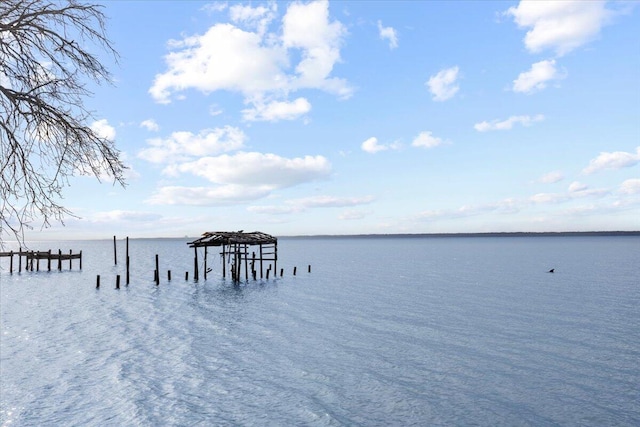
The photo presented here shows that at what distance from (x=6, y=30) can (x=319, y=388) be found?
12577mm

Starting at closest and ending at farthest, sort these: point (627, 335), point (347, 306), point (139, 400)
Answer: point (139, 400) < point (627, 335) < point (347, 306)

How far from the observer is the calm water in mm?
12492

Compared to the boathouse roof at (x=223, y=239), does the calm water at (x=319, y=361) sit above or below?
below

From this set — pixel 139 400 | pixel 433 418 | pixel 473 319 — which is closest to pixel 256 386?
pixel 139 400

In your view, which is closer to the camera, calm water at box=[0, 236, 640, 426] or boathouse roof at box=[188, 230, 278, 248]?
calm water at box=[0, 236, 640, 426]

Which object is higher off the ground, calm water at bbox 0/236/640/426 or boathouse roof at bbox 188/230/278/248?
boathouse roof at bbox 188/230/278/248

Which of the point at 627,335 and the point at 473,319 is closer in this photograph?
the point at 627,335

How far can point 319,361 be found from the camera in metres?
→ 17.1

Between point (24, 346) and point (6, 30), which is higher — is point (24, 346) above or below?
below

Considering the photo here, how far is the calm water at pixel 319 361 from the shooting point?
1249 cm

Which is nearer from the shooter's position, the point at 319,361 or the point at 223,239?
the point at 319,361

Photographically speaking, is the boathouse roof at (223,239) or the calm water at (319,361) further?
the boathouse roof at (223,239)

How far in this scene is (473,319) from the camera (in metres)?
25.8

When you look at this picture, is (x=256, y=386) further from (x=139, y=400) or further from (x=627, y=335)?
(x=627, y=335)
